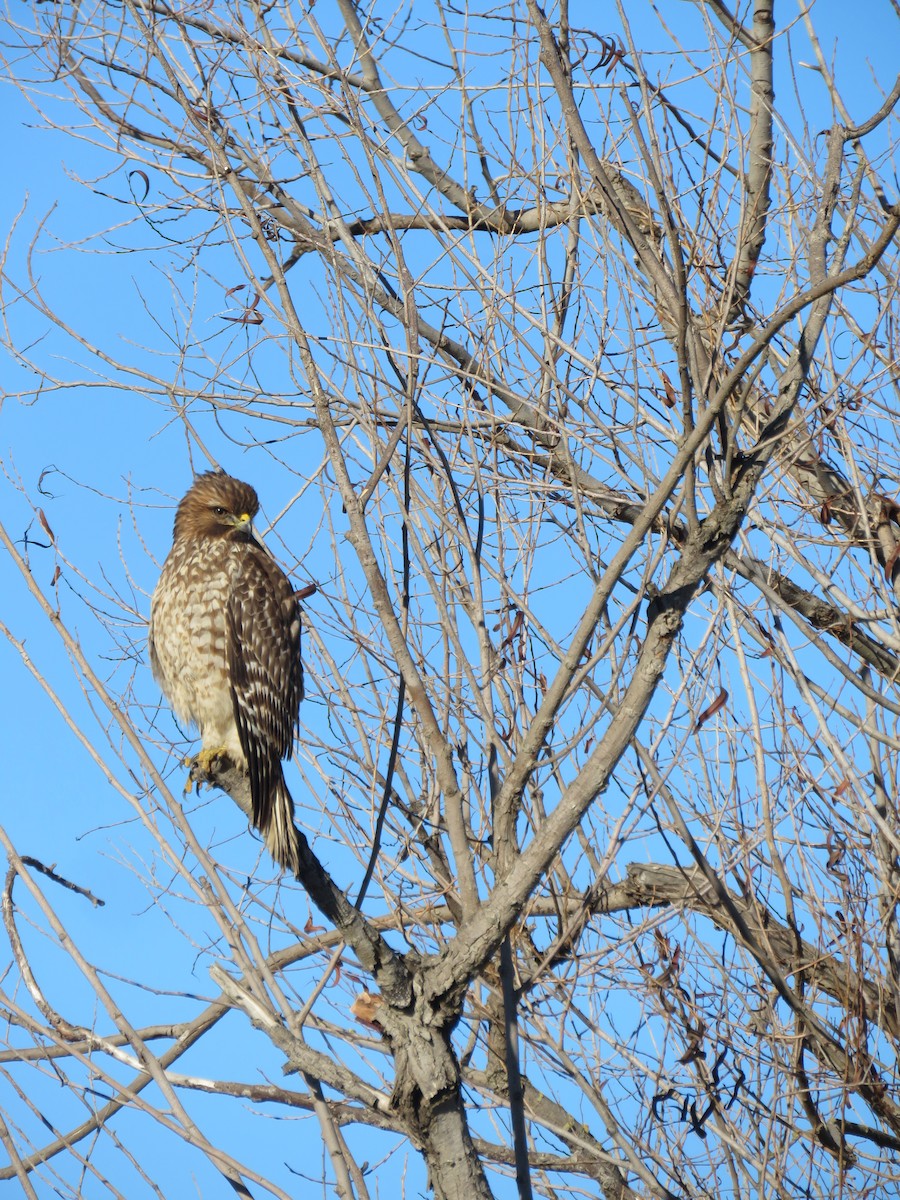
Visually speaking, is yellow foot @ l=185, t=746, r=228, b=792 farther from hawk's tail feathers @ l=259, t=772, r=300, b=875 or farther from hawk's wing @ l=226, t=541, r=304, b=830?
hawk's tail feathers @ l=259, t=772, r=300, b=875

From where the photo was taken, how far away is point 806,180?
396 cm

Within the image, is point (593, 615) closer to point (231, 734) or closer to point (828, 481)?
point (231, 734)

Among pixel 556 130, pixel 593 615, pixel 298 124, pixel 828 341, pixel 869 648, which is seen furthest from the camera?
pixel 869 648

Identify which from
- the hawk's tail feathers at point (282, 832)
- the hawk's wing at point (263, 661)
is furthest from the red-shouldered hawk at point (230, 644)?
the hawk's tail feathers at point (282, 832)

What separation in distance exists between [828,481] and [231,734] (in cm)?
250

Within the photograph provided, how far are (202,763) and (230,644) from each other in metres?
0.42

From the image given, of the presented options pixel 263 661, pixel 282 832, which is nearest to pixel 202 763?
pixel 263 661

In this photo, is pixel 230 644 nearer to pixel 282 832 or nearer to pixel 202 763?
pixel 202 763

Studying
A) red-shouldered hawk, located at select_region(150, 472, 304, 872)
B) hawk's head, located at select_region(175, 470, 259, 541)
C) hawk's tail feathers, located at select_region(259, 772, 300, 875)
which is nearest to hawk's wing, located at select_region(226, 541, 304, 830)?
red-shouldered hawk, located at select_region(150, 472, 304, 872)

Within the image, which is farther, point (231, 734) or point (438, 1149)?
point (231, 734)

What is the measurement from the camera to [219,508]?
4.49 m

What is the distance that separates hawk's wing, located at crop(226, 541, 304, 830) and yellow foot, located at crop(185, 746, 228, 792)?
129 millimetres

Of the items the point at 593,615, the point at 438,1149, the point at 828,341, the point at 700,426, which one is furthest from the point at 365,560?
the point at 828,341

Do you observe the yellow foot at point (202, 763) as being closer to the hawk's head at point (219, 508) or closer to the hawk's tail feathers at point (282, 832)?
the hawk's tail feathers at point (282, 832)
